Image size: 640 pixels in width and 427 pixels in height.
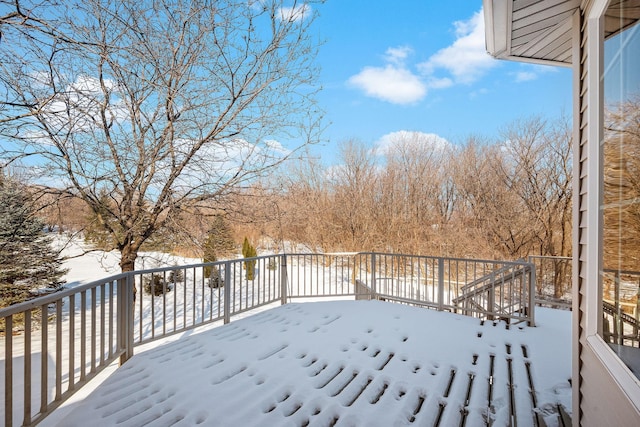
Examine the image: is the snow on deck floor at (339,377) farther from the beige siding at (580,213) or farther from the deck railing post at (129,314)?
the beige siding at (580,213)

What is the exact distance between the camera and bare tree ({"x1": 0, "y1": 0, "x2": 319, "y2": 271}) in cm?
537

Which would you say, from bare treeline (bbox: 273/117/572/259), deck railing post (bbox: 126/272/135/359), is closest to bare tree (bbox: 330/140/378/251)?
bare treeline (bbox: 273/117/572/259)

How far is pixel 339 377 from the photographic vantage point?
2.62 meters

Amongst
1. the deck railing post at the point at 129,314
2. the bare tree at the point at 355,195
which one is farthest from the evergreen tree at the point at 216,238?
the bare tree at the point at 355,195

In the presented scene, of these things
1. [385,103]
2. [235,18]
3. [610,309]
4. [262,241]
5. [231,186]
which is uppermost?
[385,103]

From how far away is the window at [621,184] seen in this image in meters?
1.20

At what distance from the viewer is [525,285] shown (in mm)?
4691

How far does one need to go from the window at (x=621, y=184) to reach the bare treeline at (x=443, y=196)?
1011cm

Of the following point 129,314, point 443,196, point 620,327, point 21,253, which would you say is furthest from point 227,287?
point 443,196

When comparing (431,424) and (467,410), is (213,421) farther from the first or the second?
(467,410)

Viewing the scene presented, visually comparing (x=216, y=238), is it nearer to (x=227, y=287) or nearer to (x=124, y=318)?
(x=227, y=287)

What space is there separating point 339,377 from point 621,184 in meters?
2.27

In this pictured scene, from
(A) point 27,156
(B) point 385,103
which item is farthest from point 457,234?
(A) point 27,156

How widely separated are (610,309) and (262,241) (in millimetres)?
14231
